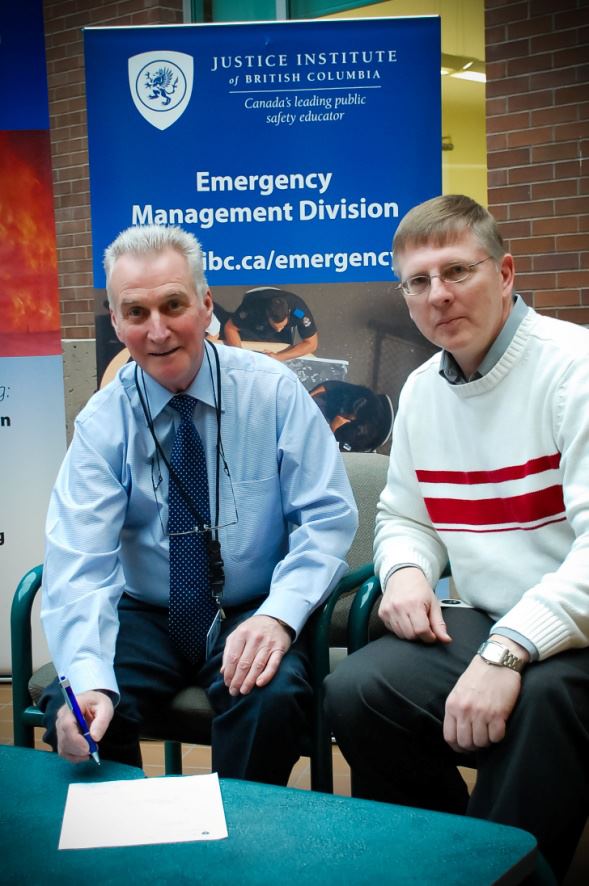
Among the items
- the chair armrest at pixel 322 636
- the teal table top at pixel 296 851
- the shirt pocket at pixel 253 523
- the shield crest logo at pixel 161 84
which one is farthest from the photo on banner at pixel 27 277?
the teal table top at pixel 296 851

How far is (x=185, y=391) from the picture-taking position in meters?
2.26

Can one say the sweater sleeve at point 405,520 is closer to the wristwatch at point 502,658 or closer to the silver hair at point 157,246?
the wristwatch at point 502,658

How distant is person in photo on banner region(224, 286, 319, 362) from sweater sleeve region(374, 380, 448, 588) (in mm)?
1139

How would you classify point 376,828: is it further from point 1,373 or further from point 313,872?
point 1,373

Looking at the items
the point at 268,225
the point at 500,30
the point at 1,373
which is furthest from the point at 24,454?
the point at 500,30

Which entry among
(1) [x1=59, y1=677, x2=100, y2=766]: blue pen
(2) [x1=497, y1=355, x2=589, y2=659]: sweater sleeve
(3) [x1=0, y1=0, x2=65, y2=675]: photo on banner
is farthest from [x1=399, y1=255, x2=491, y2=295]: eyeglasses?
(3) [x1=0, y1=0, x2=65, y2=675]: photo on banner

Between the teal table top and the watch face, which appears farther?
the watch face

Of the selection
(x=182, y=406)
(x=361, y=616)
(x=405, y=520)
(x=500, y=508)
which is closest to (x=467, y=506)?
(x=500, y=508)

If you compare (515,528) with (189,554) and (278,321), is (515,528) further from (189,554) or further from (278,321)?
(278,321)

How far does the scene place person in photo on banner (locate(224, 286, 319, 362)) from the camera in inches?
127

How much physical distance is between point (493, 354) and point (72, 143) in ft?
11.3

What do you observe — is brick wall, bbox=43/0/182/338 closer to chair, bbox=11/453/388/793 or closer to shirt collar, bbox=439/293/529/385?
chair, bbox=11/453/388/793

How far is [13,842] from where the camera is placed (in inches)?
50.0

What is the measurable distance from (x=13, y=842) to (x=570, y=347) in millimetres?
Answer: 1304
